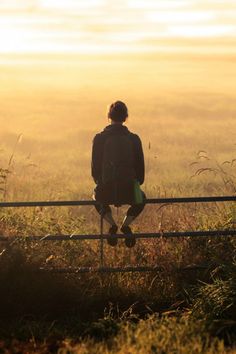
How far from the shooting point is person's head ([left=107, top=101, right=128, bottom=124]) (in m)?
9.09

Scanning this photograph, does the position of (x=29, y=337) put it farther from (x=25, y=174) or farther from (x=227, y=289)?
(x=25, y=174)

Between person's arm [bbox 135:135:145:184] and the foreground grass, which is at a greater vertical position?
person's arm [bbox 135:135:145:184]

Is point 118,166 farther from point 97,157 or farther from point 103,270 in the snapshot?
point 103,270

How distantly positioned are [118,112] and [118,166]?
0.64 m

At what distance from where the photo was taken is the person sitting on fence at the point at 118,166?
9109 mm

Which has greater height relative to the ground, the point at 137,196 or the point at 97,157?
the point at 97,157

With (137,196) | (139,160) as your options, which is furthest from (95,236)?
(139,160)

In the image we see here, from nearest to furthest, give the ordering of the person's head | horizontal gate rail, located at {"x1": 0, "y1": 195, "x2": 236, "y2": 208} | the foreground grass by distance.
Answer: the foreground grass < horizontal gate rail, located at {"x1": 0, "y1": 195, "x2": 236, "y2": 208} < the person's head

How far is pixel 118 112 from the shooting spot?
909 centimetres

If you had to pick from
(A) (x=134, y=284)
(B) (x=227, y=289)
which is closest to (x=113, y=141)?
(A) (x=134, y=284)

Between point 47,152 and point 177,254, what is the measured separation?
60.4ft

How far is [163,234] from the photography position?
30.0 feet

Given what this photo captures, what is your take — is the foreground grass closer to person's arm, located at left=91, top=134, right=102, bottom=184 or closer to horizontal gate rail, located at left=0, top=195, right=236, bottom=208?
horizontal gate rail, located at left=0, top=195, right=236, bottom=208

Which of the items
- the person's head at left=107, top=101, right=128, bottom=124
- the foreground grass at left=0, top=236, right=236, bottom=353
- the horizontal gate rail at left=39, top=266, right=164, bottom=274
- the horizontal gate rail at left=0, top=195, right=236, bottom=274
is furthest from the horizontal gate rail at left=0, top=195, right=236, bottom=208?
the person's head at left=107, top=101, right=128, bottom=124
